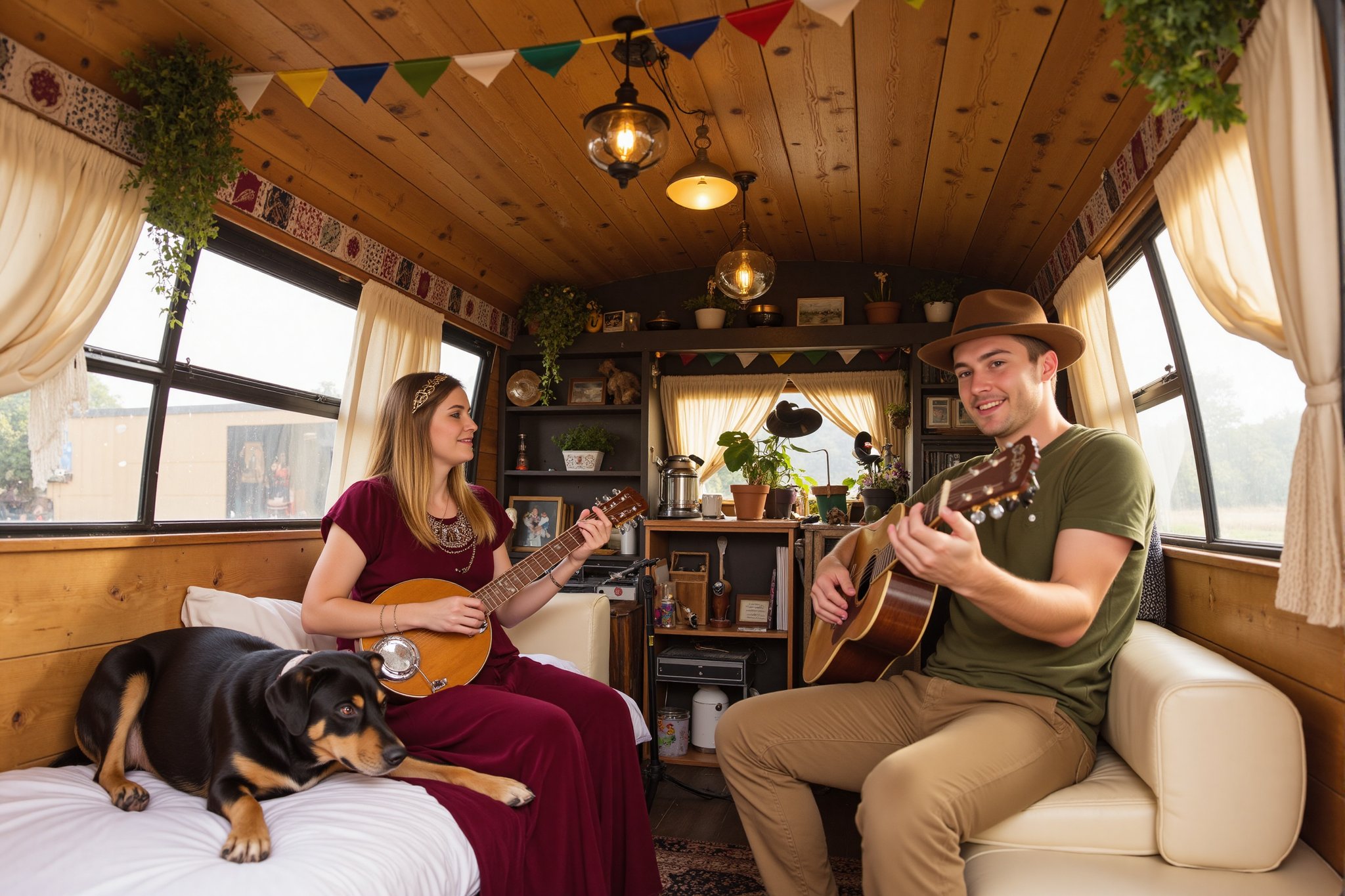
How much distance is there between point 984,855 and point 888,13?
6.53ft

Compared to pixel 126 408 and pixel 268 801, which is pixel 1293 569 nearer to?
pixel 268 801

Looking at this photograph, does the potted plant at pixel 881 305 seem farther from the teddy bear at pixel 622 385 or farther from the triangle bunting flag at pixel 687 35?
the triangle bunting flag at pixel 687 35

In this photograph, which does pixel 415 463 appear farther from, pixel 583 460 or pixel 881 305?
pixel 881 305

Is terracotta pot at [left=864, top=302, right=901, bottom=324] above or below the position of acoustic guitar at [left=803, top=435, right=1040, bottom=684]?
above

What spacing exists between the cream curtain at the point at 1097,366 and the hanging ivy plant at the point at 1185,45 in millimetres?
1757

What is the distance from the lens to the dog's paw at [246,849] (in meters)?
1.49

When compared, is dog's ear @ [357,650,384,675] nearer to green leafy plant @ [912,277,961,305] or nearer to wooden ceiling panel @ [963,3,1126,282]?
wooden ceiling panel @ [963,3,1126,282]

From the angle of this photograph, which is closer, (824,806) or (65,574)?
(65,574)

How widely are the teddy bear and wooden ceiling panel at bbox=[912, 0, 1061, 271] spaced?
5.51 ft

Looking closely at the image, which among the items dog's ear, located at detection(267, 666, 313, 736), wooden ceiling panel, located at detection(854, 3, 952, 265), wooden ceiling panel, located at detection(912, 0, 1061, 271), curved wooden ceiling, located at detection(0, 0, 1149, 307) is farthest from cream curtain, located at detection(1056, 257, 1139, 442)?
dog's ear, located at detection(267, 666, 313, 736)

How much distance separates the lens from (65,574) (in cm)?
209

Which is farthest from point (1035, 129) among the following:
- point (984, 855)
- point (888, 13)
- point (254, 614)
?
point (254, 614)

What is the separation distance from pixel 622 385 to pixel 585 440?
0.37 metres

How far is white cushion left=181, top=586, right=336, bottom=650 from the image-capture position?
241 centimetres
